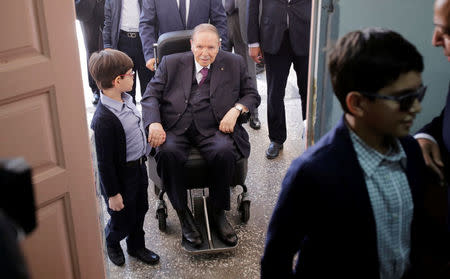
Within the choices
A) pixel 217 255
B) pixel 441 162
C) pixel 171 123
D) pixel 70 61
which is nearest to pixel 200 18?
pixel 171 123

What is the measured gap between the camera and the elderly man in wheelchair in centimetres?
291

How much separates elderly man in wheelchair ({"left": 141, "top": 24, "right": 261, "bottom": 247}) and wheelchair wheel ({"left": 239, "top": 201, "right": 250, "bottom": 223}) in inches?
7.3

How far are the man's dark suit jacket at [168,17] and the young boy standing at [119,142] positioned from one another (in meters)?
1.29

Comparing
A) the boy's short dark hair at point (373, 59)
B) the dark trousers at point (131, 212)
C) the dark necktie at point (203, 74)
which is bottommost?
the dark trousers at point (131, 212)

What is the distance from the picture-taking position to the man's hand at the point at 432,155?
1.44m

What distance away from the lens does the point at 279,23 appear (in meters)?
3.74

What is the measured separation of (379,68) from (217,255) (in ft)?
6.43

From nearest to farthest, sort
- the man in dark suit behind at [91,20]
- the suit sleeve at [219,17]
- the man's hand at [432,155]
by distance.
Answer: the man's hand at [432,155]
the suit sleeve at [219,17]
the man in dark suit behind at [91,20]

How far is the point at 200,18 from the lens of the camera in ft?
12.7

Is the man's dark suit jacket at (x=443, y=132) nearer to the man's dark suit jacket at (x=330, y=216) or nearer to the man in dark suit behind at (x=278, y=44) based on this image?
the man's dark suit jacket at (x=330, y=216)

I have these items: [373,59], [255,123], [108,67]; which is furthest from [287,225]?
[255,123]

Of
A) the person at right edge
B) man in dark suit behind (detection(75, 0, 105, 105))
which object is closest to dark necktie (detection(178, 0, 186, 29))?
man in dark suit behind (detection(75, 0, 105, 105))

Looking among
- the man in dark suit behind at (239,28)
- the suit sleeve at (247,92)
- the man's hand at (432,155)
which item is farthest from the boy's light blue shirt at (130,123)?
the man in dark suit behind at (239,28)

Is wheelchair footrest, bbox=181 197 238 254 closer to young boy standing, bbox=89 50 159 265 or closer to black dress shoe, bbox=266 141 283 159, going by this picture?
young boy standing, bbox=89 50 159 265
